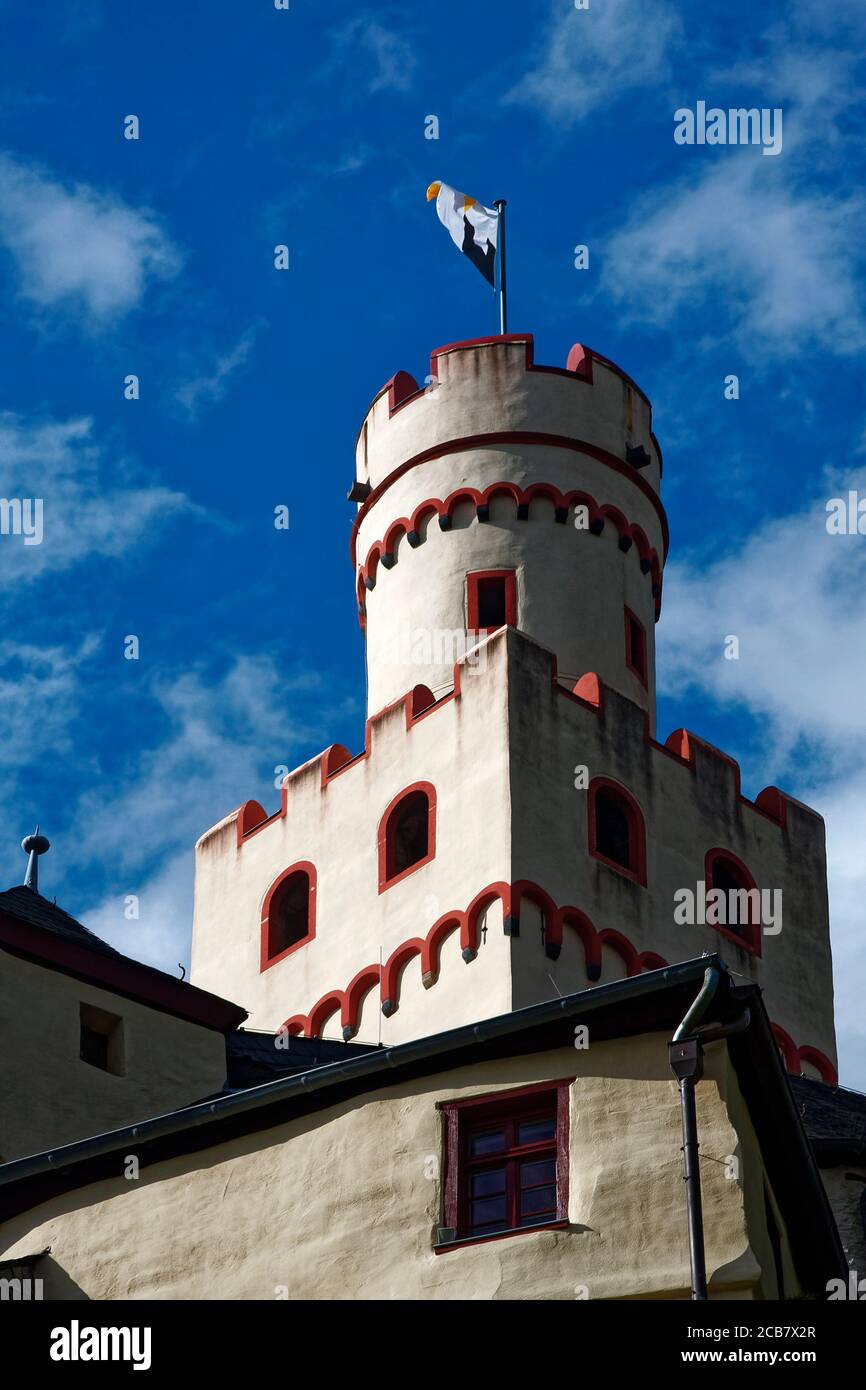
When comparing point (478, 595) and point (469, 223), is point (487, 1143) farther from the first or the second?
point (469, 223)

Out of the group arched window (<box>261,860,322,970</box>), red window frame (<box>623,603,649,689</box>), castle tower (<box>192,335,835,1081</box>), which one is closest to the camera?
castle tower (<box>192,335,835,1081</box>)

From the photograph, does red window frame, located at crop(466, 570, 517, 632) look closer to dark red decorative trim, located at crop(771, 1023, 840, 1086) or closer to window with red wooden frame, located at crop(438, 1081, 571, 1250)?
dark red decorative trim, located at crop(771, 1023, 840, 1086)

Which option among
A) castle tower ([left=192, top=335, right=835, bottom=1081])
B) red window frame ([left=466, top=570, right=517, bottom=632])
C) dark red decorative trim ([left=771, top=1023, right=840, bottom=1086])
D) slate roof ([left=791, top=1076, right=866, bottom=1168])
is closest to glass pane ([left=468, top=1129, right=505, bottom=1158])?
slate roof ([left=791, top=1076, right=866, bottom=1168])

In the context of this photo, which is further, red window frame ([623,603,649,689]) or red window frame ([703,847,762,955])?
red window frame ([623,603,649,689])

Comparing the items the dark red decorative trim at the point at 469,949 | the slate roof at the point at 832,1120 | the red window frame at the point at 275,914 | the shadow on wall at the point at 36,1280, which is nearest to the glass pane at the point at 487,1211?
the shadow on wall at the point at 36,1280

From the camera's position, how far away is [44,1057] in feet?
108

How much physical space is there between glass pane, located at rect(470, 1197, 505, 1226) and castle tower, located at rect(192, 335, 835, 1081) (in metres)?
20.8

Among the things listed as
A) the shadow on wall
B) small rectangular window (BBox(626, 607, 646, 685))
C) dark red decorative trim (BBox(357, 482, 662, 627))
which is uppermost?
dark red decorative trim (BBox(357, 482, 662, 627))

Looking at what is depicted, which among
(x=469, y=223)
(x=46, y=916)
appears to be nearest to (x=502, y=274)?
(x=469, y=223)

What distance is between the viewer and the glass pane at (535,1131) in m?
24.1

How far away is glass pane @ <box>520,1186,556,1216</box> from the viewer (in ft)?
77.5

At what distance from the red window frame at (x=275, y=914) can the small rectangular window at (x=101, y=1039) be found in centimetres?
1584
